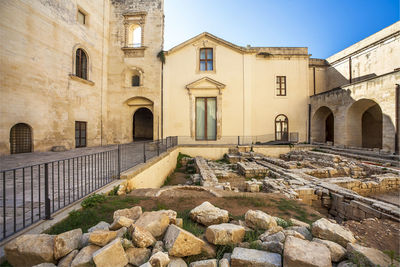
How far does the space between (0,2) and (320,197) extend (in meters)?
16.0

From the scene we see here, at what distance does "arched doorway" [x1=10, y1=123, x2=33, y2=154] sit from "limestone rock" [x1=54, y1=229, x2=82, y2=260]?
10842mm

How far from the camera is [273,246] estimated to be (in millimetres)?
2020

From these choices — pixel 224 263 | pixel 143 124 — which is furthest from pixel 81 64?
pixel 224 263

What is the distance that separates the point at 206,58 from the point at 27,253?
1614cm

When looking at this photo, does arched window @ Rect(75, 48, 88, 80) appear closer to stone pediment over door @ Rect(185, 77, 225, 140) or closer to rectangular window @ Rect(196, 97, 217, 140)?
stone pediment over door @ Rect(185, 77, 225, 140)

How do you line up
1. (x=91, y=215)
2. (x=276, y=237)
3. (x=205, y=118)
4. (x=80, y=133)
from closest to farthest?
(x=276, y=237) → (x=91, y=215) → (x=80, y=133) → (x=205, y=118)

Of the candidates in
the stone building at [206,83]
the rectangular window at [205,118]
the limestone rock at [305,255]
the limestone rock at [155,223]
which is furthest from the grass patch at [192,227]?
the rectangular window at [205,118]

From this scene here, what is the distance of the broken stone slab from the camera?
1.99 m

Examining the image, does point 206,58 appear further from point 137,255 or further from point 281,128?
point 137,255

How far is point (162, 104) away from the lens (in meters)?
15.5

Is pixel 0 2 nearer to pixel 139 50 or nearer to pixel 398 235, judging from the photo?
pixel 139 50

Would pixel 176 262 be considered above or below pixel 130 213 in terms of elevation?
below

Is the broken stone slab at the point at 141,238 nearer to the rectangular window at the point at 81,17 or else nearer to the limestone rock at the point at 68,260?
the limestone rock at the point at 68,260

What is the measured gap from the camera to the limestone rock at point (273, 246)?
197 centimetres
